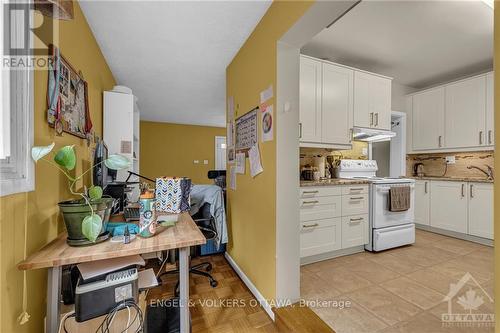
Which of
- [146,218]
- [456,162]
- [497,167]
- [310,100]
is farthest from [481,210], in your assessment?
[146,218]

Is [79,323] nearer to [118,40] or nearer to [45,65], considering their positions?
[45,65]

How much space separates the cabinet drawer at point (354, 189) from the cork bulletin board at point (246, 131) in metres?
1.26

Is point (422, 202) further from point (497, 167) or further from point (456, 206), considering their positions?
point (497, 167)

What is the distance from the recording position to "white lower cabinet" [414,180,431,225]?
346 centimetres

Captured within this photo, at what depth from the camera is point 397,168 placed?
3.82 meters

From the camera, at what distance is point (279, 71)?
5.05 ft

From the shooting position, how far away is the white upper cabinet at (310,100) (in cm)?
246

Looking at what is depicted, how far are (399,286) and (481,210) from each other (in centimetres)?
210

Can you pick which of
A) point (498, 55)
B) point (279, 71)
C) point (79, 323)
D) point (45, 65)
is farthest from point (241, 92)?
point (79, 323)

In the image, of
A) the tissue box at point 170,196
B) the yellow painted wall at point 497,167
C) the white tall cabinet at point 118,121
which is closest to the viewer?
the yellow painted wall at point 497,167

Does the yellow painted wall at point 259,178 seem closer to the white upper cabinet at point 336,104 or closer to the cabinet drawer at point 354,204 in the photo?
the white upper cabinet at point 336,104

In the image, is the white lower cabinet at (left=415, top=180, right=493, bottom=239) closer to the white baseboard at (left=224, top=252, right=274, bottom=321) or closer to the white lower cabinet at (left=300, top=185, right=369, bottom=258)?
the white lower cabinet at (left=300, top=185, right=369, bottom=258)

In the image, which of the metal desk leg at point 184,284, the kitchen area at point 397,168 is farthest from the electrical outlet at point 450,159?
the metal desk leg at point 184,284

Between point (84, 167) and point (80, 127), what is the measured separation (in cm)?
39
